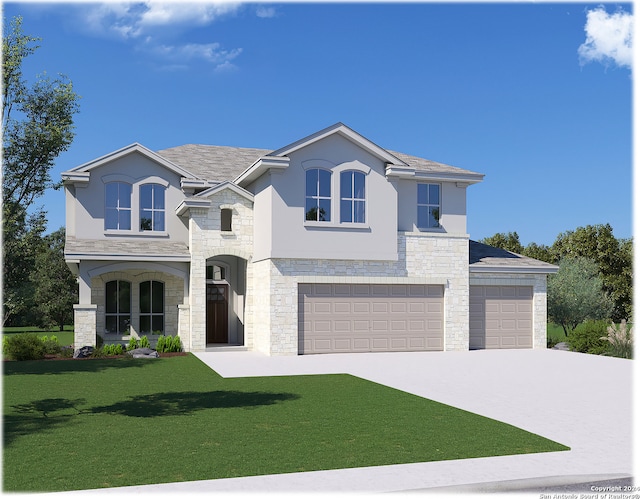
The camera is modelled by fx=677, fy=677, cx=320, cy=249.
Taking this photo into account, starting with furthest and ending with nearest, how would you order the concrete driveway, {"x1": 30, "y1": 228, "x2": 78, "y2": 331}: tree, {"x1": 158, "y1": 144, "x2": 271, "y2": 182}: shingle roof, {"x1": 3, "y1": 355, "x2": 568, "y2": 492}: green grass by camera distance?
{"x1": 30, "y1": 228, "x2": 78, "y2": 331}: tree
{"x1": 158, "y1": 144, "x2": 271, "y2": 182}: shingle roof
{"x1": 3, "y1": 355, "x2": 568, "y2": 492}: green grass
the concrete driveway

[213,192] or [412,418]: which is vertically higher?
[213,192]

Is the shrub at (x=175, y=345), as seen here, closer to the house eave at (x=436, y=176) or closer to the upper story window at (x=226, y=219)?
the upper story window at (x=226, y=219)

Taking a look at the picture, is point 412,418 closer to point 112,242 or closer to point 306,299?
point 306,299

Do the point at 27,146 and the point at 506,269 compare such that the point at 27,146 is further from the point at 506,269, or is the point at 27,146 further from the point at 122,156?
the point at 506,269

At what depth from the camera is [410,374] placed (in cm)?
1744

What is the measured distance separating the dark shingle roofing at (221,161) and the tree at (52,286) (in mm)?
16530

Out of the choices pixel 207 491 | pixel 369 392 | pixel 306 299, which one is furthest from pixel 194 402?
pixel 306 299

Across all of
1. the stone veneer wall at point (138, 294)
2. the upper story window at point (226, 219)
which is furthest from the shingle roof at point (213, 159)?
the stone veneer wall at point (138, 294)

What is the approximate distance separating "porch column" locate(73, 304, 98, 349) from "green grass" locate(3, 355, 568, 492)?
23.4 ft

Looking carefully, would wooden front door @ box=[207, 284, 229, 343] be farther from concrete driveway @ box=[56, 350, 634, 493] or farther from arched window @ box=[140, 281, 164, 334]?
concrete driveway @ box=[56, 350, 634, 493]

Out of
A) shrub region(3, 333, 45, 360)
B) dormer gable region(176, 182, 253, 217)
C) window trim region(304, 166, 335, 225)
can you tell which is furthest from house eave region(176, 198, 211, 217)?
shrub region(3, 333, 45, 360)

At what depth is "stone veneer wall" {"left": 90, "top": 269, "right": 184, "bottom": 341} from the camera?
2488 cm

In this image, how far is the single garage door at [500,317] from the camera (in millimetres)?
25406

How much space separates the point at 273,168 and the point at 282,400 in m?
10.9
